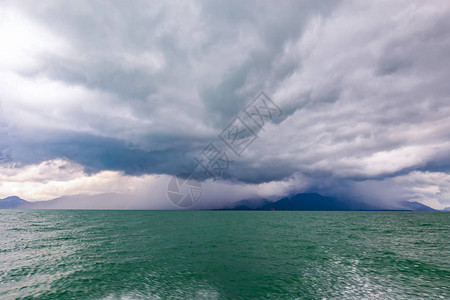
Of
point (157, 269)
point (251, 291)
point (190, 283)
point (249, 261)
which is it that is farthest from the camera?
point (249, 261)

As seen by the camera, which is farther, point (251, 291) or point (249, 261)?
point (249, 261)

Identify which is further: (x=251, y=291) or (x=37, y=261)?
(x=37, y=261)

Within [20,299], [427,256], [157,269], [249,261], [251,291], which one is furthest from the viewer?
[427,256]

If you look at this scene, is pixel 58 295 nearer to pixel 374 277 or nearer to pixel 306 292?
pixel 306 292

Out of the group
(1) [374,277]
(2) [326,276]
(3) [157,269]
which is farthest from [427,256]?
(3) [157,269]

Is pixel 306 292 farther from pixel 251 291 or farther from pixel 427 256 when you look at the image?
pixel 427 256

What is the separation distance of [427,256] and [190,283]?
41.8 metres

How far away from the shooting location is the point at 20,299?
64.7 ft

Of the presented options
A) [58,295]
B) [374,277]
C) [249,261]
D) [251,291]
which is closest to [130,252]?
[58,295]

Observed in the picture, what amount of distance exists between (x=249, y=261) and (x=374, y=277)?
52.2 ft

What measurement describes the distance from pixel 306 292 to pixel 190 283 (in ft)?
39.6

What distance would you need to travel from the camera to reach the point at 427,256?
37875mm

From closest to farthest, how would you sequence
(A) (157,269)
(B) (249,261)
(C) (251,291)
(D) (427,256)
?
(C) (251,291)
(A) (157,269)
(B) (249,261)
(D) (427,256)

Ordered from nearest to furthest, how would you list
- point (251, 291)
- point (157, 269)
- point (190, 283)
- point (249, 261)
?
point (251, 291), point (190, 283), point (157, 269), point (249, 261)
